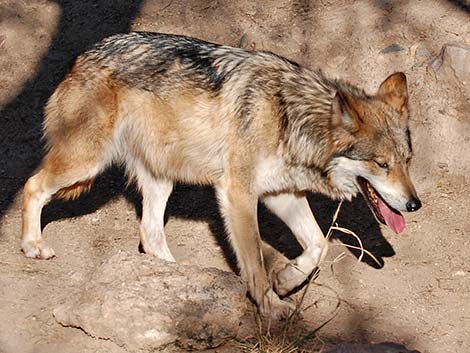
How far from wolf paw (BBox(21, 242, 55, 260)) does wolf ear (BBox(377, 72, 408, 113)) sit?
8.46 ft

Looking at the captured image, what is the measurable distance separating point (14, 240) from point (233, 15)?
3.44 m

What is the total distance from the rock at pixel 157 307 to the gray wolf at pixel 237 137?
1.60ft

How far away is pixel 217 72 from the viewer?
19.7 ft

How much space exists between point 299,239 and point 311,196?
123 cm

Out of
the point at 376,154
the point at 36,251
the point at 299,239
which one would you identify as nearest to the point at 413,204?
the point at 376,154

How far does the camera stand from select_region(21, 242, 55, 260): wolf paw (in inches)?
249

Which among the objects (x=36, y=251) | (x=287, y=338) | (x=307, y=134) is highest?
(x=307, y=134)

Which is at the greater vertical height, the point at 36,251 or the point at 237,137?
the point at 237,137

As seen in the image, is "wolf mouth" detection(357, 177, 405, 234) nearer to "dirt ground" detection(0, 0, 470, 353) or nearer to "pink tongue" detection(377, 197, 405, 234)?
"pink tongue" detection(377, 197, 405, 234)

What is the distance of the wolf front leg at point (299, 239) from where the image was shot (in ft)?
19.7

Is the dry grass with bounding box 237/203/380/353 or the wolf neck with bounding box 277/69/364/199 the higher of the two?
the wolf neck with bounding box 277/69/364/199

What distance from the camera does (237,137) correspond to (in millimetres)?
5820

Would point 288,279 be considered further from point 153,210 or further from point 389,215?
point 153,210

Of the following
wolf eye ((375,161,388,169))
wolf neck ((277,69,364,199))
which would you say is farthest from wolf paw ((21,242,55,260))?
wolf eye ((375,161,388,169))
